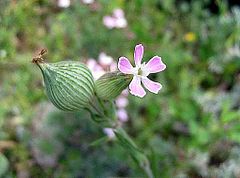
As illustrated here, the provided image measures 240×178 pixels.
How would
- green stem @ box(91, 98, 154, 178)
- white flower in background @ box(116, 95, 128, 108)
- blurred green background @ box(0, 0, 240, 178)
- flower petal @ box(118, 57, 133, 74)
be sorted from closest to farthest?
flower petal @ box(118, 57, 133, 74)
green stem @ box(91, 98, 154, 178)
blurred green background @ box(0, 0, 240, 178)
white flower in background @ box(116, 95, 128, 108)

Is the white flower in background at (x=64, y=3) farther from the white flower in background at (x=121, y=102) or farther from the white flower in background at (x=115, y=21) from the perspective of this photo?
the white flower in background at (x=121, y=102)

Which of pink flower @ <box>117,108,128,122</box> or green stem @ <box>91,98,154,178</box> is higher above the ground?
pink flower @ <box>117,108,128,122</box>

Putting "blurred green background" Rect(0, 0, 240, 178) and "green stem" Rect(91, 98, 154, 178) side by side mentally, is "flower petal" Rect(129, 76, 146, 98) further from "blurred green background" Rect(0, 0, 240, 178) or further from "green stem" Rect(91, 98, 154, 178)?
"blurred green background" Rect(0, 0, 240, 178)

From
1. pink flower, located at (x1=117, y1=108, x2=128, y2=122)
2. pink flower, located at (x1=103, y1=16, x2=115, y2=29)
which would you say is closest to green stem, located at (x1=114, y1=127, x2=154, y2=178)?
pink flower, located at (x1=117, y1=108, x2=128, y2=122)

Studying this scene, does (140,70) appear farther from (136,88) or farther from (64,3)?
(64,3)

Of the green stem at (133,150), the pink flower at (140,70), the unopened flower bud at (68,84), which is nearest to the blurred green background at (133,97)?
the green stem at (133,150)

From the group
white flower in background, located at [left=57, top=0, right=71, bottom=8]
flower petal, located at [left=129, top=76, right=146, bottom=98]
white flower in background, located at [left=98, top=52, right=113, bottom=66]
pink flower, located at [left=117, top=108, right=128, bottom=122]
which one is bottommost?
flower petal, located at [left=129, top=76, right=146, bottom=98]

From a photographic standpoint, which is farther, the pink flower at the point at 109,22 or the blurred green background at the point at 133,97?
the pink flower at the point at 109,22

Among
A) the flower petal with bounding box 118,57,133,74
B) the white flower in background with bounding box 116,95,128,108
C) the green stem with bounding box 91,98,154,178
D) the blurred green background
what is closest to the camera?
the flower petal with bounding box 118,57,133,74
